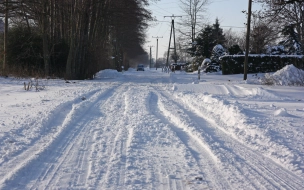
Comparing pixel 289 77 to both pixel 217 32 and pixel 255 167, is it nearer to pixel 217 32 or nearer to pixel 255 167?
pixel 255 167

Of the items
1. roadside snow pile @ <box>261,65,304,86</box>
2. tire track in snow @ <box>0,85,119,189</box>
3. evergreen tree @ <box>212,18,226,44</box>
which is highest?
evergreen tree @ <box>212,18,226,44</box>

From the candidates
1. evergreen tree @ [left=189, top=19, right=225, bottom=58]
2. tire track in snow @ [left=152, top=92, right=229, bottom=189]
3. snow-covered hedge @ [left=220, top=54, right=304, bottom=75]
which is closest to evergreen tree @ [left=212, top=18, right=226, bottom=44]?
evergreen tree @ [left=189, top=19, right=225, bottom=58]

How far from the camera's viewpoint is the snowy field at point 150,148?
15.5ft

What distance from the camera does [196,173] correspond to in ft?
16.6

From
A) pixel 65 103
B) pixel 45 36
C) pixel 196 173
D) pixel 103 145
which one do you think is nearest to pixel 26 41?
pixel 45 36

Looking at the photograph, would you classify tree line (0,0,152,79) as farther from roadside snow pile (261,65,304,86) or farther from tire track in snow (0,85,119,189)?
tire track in snow (0,85,119,189)

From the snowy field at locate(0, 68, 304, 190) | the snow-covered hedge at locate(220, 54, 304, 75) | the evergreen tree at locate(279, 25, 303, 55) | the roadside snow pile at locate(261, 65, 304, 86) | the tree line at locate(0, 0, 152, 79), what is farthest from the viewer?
the evergreen tree at locate(279, 25, 303, 55)

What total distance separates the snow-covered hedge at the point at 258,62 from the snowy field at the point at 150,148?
75.7ft

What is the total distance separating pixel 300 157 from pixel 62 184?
383 centimetres

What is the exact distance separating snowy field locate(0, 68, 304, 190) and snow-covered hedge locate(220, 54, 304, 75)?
75.7 ft

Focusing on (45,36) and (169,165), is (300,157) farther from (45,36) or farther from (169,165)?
(45,36)

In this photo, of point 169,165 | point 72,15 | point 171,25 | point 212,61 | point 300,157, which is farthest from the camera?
point 171,25

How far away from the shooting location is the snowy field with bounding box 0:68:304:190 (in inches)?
186

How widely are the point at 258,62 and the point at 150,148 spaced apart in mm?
29173
